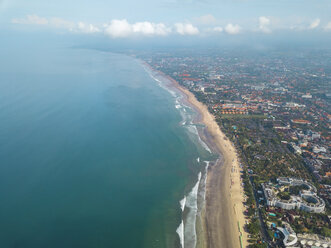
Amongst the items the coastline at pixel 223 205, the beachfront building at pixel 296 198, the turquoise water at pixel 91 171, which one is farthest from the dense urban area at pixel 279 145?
the turquoise water at pixel 91 171

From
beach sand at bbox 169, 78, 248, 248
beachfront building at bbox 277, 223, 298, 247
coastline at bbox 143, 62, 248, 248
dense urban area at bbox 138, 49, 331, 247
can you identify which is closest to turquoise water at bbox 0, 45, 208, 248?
coastline at bbox 143, 62, 248, 248

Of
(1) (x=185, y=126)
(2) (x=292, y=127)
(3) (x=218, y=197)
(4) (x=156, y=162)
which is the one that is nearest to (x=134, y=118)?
(1) (x=185, y=126)

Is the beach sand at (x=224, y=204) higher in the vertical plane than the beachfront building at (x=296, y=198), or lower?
lower

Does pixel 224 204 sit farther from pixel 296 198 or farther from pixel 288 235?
pixel 296 198

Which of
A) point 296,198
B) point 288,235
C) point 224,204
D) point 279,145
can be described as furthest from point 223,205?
point 279,145

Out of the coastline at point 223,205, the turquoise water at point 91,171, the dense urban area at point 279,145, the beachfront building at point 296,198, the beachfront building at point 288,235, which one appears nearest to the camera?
the beachfront building at point 288,235

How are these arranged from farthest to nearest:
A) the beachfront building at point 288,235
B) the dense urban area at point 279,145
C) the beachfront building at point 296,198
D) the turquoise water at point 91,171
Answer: the beachfront building at point 296,198 < the dense urban area at point 279,145 < the turquoise water at point 91,171 < the beachfront building at point 288,235

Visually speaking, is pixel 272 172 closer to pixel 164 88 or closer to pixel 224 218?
pixel 224 218

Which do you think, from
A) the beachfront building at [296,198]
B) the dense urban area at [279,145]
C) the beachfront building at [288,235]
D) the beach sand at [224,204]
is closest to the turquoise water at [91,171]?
the beach sand at [224,204]

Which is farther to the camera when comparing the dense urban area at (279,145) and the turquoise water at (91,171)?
the dense urban area at (279,145)

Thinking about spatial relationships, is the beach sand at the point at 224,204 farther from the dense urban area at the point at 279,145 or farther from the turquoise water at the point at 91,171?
the turquoise water at the point at 91,171
